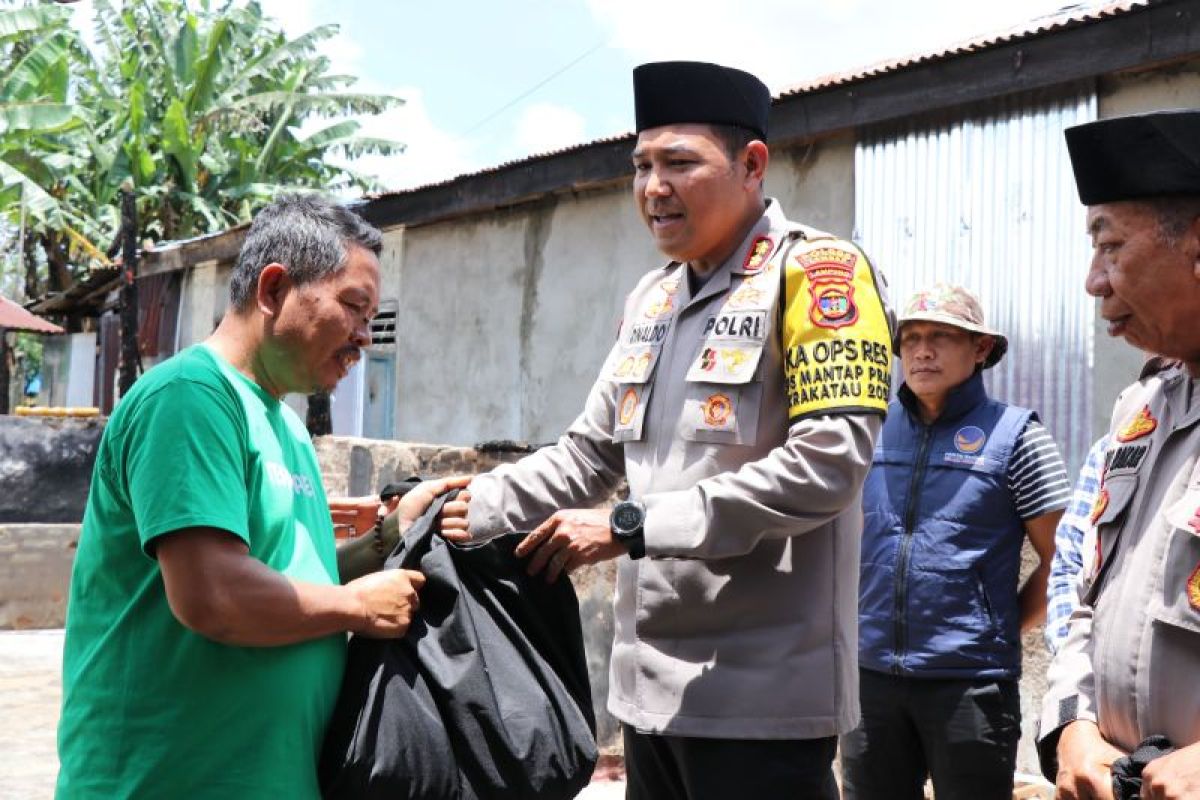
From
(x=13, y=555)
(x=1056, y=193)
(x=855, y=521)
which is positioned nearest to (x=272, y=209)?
(x=855, y=521)

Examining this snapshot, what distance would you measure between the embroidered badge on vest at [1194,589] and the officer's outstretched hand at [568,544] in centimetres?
96

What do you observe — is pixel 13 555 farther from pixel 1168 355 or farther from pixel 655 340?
pixel 1168 355

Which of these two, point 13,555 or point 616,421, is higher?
point 616,421

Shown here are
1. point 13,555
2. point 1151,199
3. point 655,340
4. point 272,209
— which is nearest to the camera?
point 1151,199

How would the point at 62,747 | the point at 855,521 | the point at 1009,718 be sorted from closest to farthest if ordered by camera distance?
the point at 62,747 → the point at 855,521 → the point at 1009,718

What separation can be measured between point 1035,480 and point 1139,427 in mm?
1604

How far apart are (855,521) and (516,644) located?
0.76m

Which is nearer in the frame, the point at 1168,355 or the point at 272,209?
the point at 1168,355

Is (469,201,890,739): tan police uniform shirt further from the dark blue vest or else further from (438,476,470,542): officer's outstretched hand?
the dark blue vest

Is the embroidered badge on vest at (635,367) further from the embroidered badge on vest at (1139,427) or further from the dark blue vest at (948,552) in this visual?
the dark blue vest at (948,552)

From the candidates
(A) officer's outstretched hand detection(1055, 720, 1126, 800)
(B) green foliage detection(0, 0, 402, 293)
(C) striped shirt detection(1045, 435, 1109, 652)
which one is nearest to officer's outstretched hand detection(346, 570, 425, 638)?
(A) officer's outstretched hand detection(1055, 720, 1126, 800)

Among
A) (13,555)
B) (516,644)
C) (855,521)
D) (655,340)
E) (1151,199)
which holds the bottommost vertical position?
(13,555)

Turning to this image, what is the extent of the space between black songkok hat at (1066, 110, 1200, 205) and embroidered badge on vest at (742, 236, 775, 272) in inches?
26.8

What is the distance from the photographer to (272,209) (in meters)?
2.14
